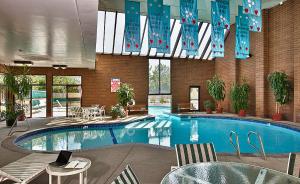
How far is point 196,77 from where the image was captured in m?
16.2

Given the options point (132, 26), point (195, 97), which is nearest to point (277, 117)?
point (195, 97)

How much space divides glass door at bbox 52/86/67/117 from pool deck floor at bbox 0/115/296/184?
27.5 ft

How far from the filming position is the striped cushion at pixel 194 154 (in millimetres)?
3311

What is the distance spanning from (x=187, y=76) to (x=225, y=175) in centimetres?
1395

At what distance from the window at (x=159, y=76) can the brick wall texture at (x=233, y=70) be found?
14.4 inches


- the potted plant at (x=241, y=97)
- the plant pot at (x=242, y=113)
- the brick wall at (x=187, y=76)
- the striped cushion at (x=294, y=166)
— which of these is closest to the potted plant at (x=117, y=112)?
the brick wall at (x=187, y=76)

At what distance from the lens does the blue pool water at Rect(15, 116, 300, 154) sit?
7.07 m

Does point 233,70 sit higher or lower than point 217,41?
lower

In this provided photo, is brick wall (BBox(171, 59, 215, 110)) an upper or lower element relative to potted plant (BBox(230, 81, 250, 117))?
upper

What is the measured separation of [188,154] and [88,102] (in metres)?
11.8

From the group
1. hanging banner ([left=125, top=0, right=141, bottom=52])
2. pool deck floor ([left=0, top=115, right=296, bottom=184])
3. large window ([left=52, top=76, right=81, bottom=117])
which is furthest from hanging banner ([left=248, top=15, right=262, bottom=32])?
large window ([left=52, top=76, right=81, bottom=117])

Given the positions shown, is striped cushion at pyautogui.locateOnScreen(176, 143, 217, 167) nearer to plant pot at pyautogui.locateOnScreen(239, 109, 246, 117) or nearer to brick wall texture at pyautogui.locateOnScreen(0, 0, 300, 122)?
brick wall texture at pyautogui.locateOnScreen(0, 0, 300, 122)

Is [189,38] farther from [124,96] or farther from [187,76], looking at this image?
[187,76]

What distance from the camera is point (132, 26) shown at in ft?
23.7
